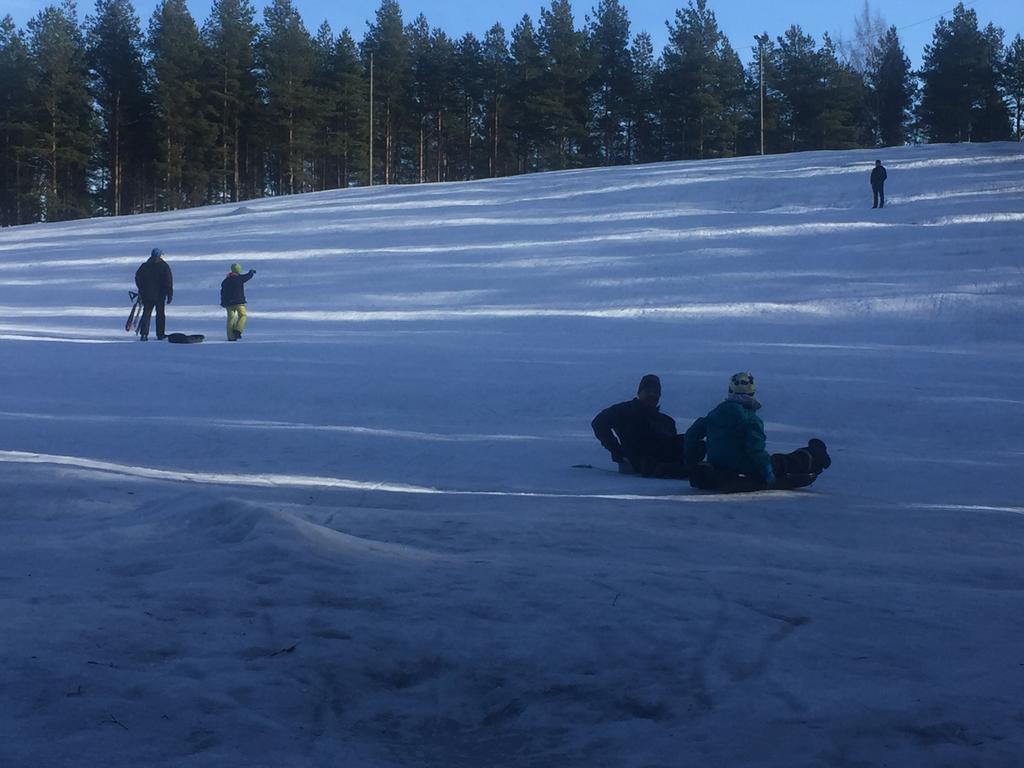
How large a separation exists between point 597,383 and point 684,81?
54647 mm

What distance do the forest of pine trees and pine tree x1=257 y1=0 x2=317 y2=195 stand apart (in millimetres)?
138

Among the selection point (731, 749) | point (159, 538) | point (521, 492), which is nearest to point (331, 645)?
point (731, 749)

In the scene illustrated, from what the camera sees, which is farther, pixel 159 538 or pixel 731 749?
pixel 159 538

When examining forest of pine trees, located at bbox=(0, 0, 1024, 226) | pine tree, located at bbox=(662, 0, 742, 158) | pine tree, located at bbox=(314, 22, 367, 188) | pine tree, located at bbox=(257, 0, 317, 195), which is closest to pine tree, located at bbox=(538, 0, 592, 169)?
forest of pine trees, located at bbox=(0, 0, 1024, 226)

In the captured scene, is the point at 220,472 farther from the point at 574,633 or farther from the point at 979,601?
the point at 979,601

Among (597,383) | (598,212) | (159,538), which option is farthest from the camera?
(598,212)

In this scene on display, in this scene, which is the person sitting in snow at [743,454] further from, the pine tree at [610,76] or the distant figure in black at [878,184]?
the pine tree at [610,76]

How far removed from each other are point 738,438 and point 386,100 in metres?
64.9

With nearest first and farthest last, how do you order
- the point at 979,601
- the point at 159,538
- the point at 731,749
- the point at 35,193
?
the point at 731,749, the point at 979,601, the point at 159,538, the point at 35,193

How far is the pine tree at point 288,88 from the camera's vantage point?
63066mm

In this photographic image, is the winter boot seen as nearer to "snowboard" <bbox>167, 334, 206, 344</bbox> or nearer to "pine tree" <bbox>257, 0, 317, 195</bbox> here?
"snowboard" <bbox>167, 334, 206, 344</bbox>

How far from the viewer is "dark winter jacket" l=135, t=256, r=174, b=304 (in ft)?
60.2

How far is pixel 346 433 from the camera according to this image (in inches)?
443

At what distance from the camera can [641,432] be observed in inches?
375
